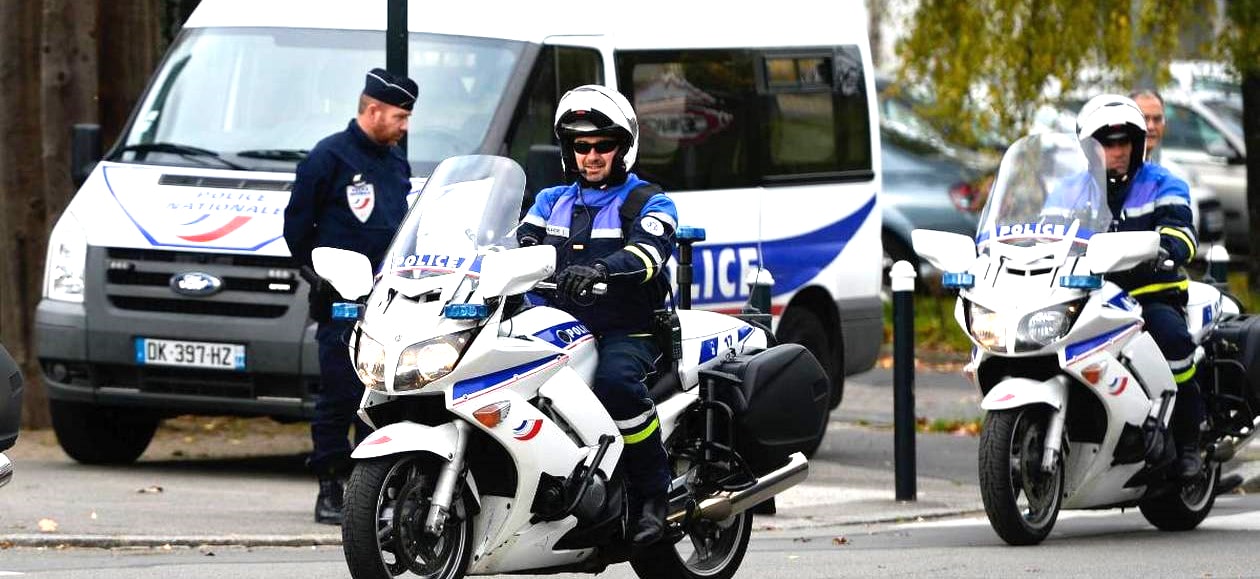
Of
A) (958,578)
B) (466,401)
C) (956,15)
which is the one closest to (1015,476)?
(958,578)

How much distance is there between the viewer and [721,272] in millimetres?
13008

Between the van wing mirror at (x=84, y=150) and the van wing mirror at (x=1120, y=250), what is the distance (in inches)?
196

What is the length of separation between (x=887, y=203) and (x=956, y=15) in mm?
3434

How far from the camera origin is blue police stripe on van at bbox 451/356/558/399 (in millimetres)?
7340

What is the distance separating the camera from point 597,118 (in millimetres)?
8031

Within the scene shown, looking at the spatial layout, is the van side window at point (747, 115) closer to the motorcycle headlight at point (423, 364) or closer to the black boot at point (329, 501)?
the black boot at point (329, 501)

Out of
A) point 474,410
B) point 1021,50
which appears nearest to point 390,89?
point 474,410

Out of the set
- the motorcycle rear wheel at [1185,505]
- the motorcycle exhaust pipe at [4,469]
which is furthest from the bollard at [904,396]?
the motorcycle exhaust pipe at [4,469]

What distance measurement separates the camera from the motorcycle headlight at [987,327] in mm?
9633

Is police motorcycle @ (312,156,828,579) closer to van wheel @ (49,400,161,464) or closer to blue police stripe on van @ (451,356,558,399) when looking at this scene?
blue police stripe on van @ (451,356,558,399)

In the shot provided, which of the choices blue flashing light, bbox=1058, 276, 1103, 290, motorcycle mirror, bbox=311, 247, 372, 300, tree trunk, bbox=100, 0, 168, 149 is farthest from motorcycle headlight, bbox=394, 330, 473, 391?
tree trunk, bbox=100, 0, 168, 149

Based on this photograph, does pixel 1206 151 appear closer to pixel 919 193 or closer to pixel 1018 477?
pixel 919 193

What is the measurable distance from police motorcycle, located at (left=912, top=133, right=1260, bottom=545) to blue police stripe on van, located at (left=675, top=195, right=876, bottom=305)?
286cm

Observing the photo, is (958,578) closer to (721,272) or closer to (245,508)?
(245,508)
